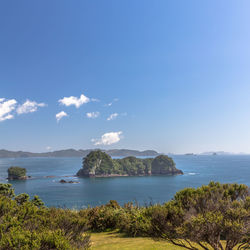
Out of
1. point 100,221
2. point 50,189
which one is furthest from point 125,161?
point 100,221

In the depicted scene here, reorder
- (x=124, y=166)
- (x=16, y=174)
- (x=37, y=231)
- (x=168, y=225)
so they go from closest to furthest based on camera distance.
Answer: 1. (x=37, y=231)
2. (x=168, y=225)
3. (x=16, y=174)
4. (x=124, y=166)

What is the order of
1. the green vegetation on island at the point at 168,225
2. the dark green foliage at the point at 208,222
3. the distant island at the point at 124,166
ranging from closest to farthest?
the green vegetation on island at the point at 168,225 → the dark green foliage at the point at 208,222 → the distant island at the point at 124,166

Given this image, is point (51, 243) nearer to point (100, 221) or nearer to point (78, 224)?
point (78, 224)

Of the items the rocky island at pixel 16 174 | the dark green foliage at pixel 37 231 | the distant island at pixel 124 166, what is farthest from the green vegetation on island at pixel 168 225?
the distant island at pixel 124 166

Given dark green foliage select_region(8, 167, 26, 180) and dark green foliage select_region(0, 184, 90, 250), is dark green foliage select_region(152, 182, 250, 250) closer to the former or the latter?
dark green foliage select_region(0, 184, 90, 250)

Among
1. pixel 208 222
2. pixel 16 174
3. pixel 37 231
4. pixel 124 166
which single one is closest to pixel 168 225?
pixel 208 222

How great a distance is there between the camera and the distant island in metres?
130

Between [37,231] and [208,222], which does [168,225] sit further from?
[37,231]

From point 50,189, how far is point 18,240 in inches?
3341

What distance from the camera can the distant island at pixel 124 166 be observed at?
130 m

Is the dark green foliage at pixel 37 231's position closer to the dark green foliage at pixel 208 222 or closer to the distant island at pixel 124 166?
the dark green foliage at pixel 208 222

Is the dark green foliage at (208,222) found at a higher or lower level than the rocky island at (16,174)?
higher

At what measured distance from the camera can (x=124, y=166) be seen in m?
141

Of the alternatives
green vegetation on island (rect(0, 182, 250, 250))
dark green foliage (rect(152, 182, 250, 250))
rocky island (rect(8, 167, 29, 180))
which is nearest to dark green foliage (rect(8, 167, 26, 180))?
rocky island (rect(8, 167, 29, 180))
